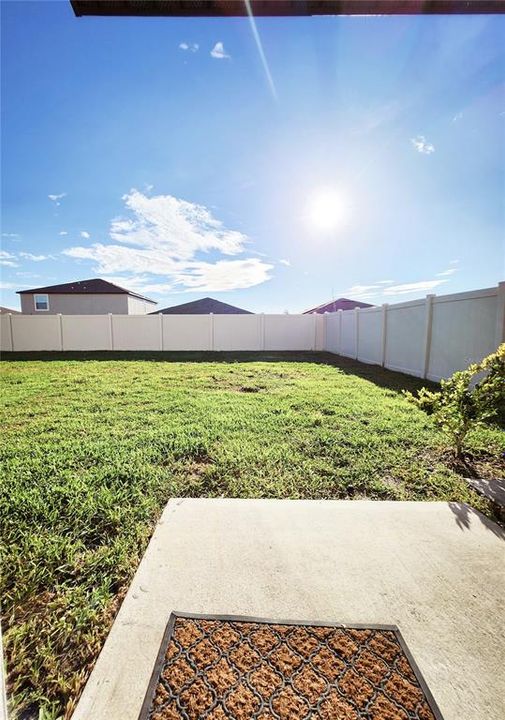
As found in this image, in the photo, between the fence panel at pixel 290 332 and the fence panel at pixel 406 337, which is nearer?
the fence panel at pixel 406 337

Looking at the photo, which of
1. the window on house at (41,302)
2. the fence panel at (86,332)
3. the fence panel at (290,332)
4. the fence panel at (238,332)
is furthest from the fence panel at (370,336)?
the window on house at (41,302)

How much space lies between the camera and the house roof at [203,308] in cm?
2773

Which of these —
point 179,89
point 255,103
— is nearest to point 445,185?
point 255,103

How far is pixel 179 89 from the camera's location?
444 cm

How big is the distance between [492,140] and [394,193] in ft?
5.71

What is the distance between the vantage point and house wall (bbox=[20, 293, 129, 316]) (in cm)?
2092

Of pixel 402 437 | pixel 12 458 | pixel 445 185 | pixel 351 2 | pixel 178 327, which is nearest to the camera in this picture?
pixel 351 2

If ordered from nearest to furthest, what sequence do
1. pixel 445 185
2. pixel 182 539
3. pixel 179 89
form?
pixel 182 539
pixel 179 89
pixel 445 185

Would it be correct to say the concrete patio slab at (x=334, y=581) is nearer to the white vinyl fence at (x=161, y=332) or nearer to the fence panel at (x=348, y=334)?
the fence panel at (x=348, y=334)

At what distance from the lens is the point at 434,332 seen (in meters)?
6.62

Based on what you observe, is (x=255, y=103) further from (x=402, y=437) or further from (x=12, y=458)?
(x=12, y=458)

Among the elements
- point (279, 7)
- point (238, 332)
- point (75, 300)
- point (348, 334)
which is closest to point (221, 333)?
point (238, 332)

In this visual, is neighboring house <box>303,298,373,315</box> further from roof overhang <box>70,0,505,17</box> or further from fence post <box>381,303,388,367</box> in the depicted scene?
roof overhang <box>70,0,505,17</box>

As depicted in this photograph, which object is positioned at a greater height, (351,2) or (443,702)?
(351,2)
